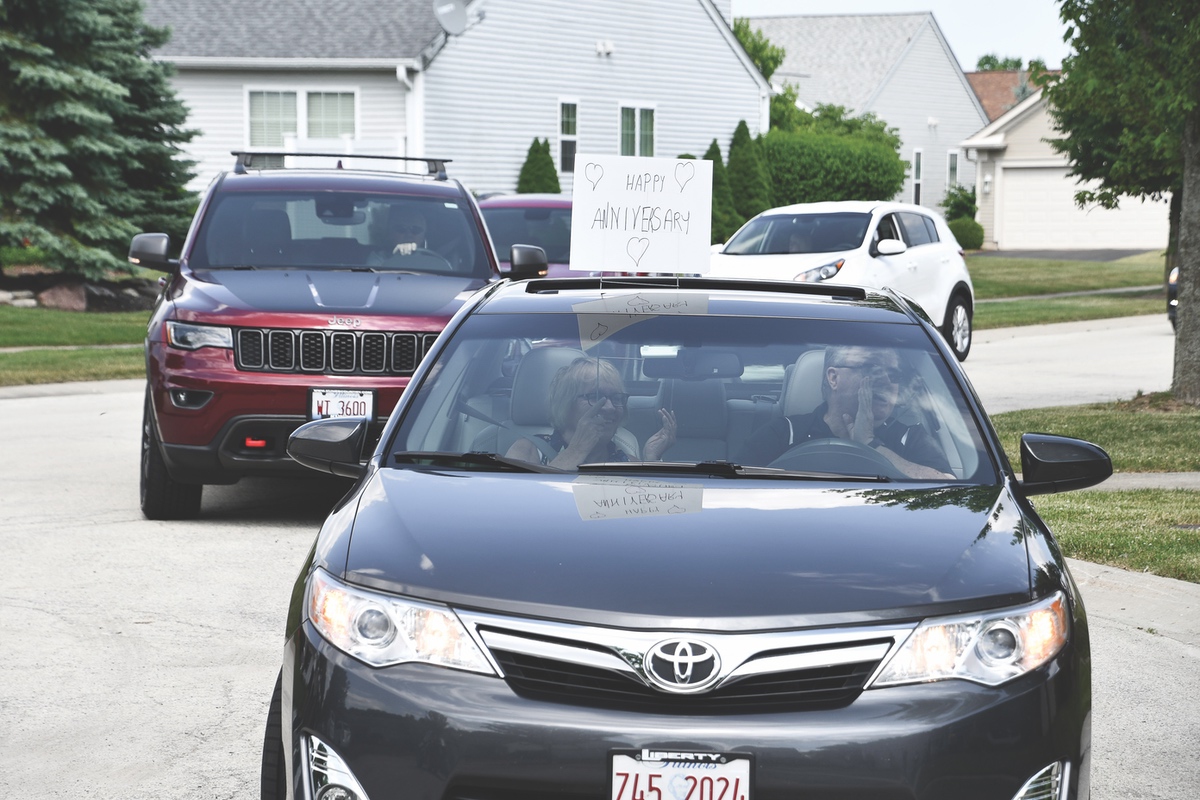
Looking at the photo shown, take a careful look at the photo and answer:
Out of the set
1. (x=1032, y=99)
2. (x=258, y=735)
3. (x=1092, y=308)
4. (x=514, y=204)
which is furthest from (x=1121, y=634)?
(x=1032, y=99)

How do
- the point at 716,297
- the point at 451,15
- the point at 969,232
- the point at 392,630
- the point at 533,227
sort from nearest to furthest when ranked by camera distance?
the point at 392,630 < the point at 716,297 < the point at 533,227 < the point at 451,15 < the point at 969,232

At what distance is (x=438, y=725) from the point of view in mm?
3215

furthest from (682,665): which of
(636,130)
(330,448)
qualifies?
(636,130)

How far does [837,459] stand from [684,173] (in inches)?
236

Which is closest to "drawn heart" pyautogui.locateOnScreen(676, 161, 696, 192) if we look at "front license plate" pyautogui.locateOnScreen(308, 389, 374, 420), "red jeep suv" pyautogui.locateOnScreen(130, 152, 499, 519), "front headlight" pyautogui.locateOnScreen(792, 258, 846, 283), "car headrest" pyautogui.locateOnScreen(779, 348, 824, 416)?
"red jeep suv" pyautogui.locateOnScreen(130, 152, 499, 519)

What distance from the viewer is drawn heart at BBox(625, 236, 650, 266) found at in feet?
33.4

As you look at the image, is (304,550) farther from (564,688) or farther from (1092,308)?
(1092,308)

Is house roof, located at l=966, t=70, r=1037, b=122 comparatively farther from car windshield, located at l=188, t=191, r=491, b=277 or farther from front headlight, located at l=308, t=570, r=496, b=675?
front headlight, located at l=308, t=570, r=496, b=675

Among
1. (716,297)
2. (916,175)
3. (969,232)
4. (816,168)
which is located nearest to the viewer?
(716,297)

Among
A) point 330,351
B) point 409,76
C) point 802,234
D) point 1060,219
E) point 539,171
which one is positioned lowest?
point 330,351

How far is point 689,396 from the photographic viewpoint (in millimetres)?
4785

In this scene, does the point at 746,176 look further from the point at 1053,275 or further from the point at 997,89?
the point at 997,89

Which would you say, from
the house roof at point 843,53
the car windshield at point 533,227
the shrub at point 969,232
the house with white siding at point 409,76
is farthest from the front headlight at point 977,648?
the house roof at point 843,53

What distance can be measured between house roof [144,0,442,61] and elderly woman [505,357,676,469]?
88.8 feet
